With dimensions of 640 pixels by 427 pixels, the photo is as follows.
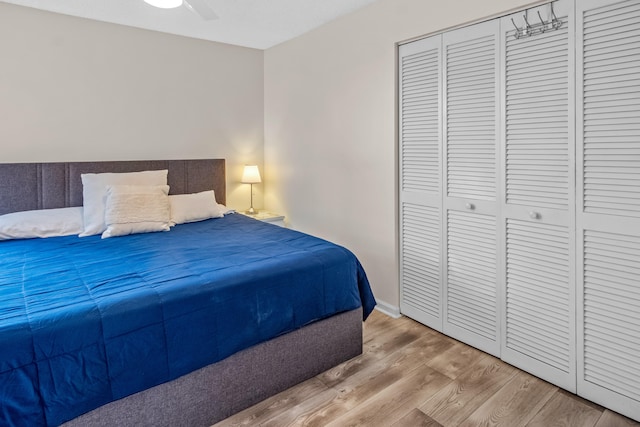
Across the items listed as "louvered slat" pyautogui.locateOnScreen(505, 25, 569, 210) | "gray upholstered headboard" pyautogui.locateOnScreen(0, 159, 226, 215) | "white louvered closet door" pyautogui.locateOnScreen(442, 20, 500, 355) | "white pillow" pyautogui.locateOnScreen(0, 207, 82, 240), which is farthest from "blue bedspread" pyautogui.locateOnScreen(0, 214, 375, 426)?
"louvered slat" pyautogui.locateOnScreen(505, 25, 569, 210)

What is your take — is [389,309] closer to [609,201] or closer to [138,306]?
[609,201]

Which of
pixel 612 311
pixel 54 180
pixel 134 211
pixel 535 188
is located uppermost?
pixel 54 180

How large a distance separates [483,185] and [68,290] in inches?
89.9

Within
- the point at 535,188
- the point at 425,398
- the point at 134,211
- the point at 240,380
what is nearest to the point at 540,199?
the point at 535,188

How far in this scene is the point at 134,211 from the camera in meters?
2.93

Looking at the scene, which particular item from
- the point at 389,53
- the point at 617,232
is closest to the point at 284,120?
the point at 389,53

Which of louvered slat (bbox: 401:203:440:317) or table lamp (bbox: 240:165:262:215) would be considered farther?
table lamp (bbox: 240:165:262:215)

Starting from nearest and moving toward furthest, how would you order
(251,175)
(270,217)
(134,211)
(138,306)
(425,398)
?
1. (138,306)
2. (425,398)
3. (134,211)
4. (270,217)
5. (251,175)

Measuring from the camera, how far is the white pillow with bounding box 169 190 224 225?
131 inches

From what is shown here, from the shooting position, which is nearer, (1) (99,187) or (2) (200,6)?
(2) (200,6)

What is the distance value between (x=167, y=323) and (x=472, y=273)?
6.04ft

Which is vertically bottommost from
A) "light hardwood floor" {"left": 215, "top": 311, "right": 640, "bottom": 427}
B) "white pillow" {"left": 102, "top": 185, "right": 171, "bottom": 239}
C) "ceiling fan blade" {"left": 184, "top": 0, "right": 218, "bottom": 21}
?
"light hardwood floor" {"left": 215, "top": 311, "right": 640, "bottom": 427}

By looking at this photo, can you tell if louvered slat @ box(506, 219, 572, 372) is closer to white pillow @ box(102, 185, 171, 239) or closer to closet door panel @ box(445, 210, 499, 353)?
closet door panel @ box(445, 210, 499, 353)

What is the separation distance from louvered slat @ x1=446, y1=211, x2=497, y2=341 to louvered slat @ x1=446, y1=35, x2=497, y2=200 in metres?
0.18
